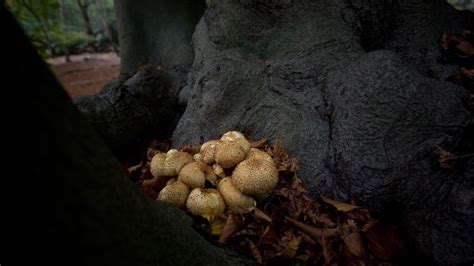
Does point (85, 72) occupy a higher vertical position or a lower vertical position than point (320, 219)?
lower

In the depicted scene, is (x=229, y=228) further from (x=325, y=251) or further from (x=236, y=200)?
(x=325, y=251)

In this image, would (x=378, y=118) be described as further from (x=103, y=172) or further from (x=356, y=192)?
(x=103, y=172)

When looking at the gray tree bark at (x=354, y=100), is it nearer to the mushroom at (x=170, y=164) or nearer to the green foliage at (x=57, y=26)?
the mushroom at (x=170, y=164)

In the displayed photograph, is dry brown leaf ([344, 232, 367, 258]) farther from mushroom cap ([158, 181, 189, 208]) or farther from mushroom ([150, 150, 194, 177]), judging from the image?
mushroom ([150, 150, 194, 177])

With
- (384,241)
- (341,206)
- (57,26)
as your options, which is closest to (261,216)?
(341,206)

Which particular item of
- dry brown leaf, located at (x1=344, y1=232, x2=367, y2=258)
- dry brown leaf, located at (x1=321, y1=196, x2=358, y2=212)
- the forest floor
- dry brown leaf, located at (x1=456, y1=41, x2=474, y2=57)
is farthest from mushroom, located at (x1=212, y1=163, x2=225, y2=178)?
the forest floor

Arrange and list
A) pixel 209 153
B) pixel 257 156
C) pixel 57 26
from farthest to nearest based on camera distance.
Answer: pixel 57 26, pixel 209 153, pixel 257 156

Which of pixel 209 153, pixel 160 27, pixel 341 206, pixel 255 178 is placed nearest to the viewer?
pixel 255 178
